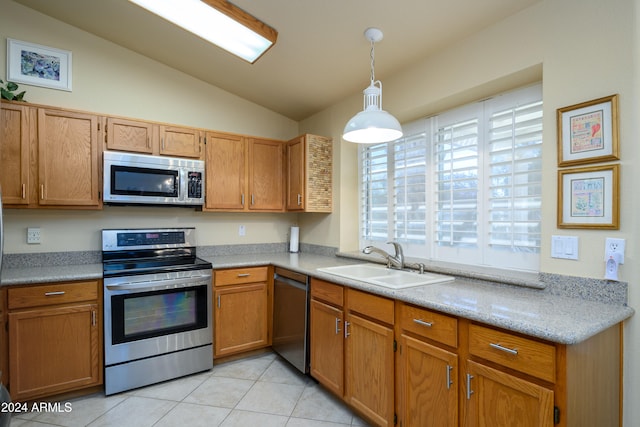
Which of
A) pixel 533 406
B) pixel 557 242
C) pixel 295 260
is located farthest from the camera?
pixel 295 260

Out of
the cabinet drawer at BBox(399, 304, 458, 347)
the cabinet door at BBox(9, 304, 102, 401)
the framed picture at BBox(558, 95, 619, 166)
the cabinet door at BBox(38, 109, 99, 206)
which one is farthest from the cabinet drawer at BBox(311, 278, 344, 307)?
the cabinet door at BBox(38, 109, 99, 206)

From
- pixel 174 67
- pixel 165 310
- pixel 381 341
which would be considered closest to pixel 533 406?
pixel 381 341

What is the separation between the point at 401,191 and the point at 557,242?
4.12 ft

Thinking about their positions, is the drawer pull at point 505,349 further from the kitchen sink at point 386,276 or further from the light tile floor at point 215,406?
the light tile floor at point 215,406

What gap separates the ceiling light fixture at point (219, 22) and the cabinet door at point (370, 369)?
77.2 inches

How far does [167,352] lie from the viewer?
2.47 meters

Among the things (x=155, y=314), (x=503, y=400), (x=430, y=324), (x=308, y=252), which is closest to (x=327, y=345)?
(x=430, y=324)

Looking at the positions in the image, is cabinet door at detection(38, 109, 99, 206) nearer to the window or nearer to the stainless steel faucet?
the stainless steel faucet

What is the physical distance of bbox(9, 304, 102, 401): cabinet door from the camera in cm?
206

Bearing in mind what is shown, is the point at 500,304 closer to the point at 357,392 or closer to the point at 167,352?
the point at 357,392

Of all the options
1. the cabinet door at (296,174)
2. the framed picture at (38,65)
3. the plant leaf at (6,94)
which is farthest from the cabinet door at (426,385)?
the framed picture at (38,65)

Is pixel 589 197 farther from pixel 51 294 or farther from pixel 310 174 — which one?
pixel 51 294

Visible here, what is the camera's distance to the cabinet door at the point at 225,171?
9.76 feet

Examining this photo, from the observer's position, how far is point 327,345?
224 centimetres
